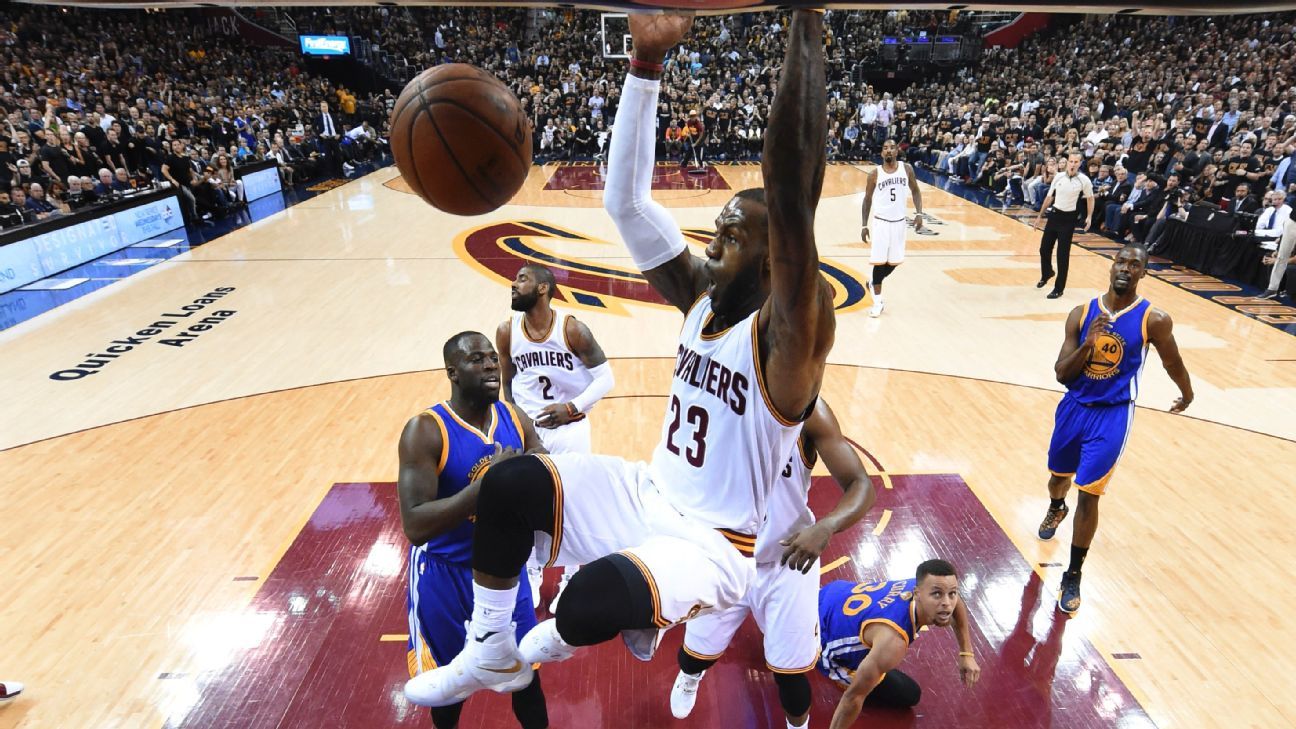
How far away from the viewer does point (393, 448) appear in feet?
20.2

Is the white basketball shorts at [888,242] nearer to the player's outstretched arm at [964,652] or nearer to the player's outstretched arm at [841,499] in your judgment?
the player's outstretched arm at [964,652]

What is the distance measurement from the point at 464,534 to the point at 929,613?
1869 millimetres

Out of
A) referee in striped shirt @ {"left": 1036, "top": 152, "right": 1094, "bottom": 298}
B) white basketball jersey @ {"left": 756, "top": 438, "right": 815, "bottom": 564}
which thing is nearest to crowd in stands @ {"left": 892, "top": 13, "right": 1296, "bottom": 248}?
referee in striped shirt @ {"left": 1036, "top": 152, "right": 1094, "bottom": 298}

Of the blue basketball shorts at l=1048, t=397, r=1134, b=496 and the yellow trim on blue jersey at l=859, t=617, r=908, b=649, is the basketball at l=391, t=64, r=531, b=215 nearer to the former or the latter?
the yellow trim on blue jersey at l=859, t=617, r=908, b=649

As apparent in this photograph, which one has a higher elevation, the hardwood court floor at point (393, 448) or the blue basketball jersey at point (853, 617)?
the blue basketball jersey at point (853, 617)

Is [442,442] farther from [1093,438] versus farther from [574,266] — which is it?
[574,266]

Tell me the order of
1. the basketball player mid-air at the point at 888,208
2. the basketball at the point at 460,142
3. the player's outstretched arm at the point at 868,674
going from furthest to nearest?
the basketball player mid-air at the point at 888,208 < the player's outstretched arm at the point at 868,674 < the basketball at the point at 460,142

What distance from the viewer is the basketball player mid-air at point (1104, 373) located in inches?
164

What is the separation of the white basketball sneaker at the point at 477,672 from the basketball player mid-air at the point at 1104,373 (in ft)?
10.6

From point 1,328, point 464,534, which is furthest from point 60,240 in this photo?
point 464,534

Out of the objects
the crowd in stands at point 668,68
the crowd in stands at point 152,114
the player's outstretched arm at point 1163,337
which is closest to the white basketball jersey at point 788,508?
the player's outstretched arm at point 1163,337

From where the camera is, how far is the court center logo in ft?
32.2

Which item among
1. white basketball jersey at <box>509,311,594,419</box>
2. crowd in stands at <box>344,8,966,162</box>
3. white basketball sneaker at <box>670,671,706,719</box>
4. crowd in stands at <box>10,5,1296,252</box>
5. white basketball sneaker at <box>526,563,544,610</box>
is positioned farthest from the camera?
crowd in stands at <box>344,8,966,162</box>

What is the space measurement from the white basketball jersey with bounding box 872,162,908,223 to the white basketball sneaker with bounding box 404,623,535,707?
761 cm
